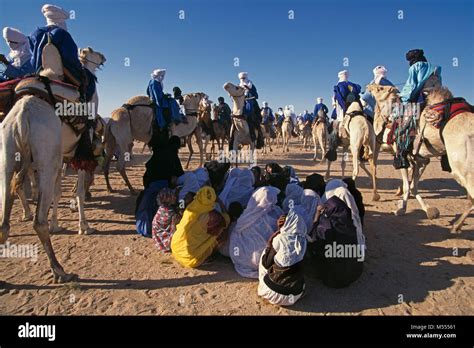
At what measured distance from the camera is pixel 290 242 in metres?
2.94

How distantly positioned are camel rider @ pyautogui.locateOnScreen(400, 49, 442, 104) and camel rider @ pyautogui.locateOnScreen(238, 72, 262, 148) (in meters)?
4.39

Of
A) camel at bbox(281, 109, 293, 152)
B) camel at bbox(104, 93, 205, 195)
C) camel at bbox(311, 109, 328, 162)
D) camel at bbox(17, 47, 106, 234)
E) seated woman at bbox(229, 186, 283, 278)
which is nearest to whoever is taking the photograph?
seated woman at bbox(229, 186, 283, 278)

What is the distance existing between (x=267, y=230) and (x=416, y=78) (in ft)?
13.8

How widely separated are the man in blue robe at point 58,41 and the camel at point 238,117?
4643 mm

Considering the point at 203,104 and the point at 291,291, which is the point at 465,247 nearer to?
the point at 291,291

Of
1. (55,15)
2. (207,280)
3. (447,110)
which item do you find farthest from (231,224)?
(55,15)

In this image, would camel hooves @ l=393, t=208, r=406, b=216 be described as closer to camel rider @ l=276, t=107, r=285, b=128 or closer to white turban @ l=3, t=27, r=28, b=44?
white turban @ l=3, t=27, r=28, b=44

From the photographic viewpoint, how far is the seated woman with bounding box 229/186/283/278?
136 inches

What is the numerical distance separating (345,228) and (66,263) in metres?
3.67

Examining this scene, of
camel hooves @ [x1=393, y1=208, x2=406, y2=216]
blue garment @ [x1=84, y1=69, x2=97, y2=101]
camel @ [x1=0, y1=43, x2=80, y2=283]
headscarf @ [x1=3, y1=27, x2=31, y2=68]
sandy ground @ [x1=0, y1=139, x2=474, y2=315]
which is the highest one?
headscarf @ [x1=3, y1=27, x2=31, y2=68]

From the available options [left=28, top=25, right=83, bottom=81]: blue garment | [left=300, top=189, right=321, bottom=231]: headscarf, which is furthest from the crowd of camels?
[left=300, top=189, right=321, bottom=231]: headscarf

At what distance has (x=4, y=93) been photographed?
154 inches
